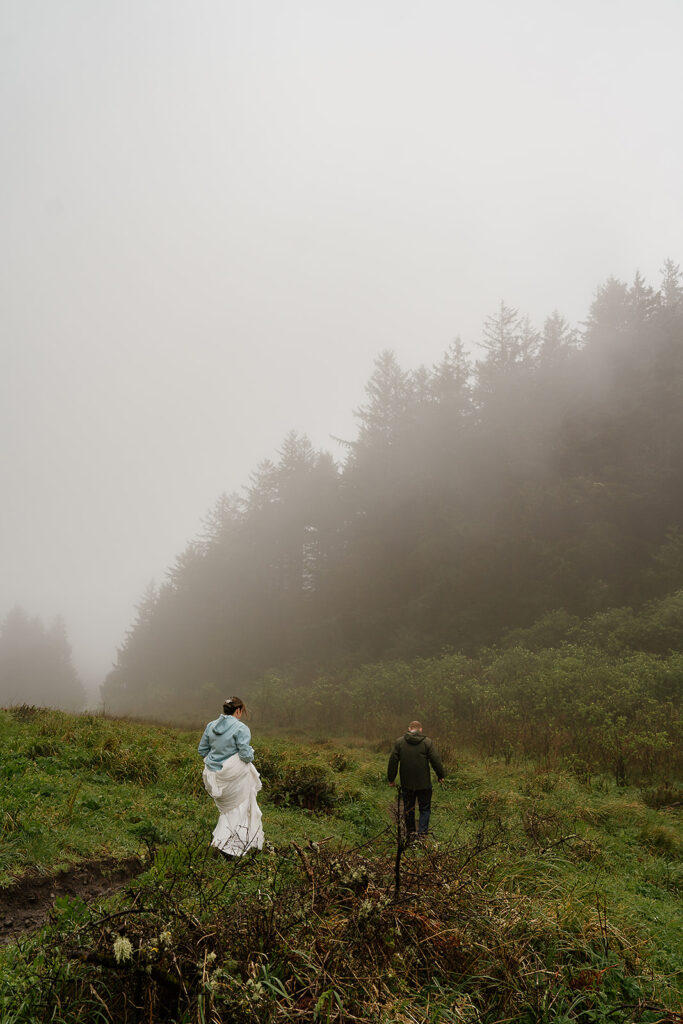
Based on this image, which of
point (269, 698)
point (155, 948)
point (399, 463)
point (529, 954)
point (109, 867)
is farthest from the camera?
point (399, 463)

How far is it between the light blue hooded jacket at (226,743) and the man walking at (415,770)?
2743 millimetres

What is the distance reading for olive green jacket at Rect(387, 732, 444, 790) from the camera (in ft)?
29.9

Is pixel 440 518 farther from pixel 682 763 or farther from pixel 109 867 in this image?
pixel 109 867

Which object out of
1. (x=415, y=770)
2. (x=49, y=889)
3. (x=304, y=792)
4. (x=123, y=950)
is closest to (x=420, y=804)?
(x=415, y=770)

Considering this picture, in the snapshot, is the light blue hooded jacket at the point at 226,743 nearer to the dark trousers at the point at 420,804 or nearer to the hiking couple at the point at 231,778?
the hiking couple at the point at 231,778

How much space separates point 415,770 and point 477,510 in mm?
25133

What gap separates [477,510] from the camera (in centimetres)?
3294

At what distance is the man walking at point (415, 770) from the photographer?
909cm

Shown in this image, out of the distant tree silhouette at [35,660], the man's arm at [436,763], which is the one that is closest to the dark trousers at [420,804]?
the man's arm at [436,763]

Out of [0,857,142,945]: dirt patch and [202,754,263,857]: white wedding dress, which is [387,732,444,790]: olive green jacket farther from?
[0,857,142,945]: dirt patch

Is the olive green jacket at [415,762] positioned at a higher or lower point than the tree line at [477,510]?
lower

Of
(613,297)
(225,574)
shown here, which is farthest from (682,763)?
(225,574)

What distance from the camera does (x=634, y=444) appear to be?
30109 millimetres

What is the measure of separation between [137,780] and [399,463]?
29.5 m
